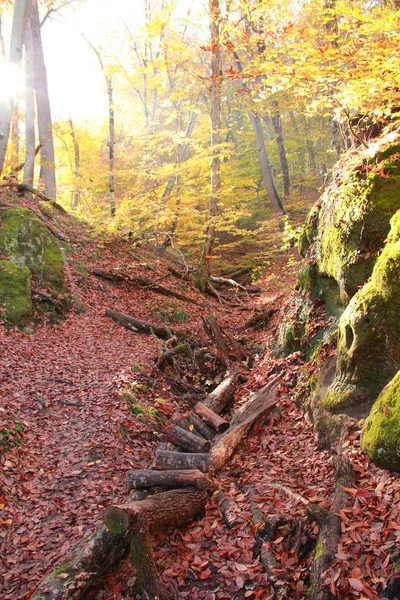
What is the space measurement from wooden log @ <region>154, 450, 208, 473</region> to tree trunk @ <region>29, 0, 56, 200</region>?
13.6m

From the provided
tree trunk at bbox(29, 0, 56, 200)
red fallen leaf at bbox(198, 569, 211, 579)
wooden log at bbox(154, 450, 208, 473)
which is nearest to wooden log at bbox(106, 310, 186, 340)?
wooden log at bbox(154, 450, 208, 473)

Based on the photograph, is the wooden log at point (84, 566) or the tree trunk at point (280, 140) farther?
the tree trunk at point (280, 140)

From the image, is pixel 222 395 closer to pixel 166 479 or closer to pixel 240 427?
pixel 240 427

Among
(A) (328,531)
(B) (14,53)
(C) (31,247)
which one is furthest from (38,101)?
(A) (328,531)

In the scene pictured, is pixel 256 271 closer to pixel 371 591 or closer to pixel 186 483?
pixel 186 483

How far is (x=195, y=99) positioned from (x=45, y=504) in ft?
69.9

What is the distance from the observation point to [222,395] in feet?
24.4

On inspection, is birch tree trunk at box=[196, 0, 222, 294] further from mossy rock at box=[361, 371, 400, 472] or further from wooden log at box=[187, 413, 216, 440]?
mossy rock at box=[361, 371, 400, 472]

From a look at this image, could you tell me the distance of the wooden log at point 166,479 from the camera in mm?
4754

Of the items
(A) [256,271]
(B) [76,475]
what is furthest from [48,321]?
(A) [256,271]

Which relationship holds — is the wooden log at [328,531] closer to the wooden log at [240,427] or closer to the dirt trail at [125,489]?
the dirt trail at [125,489]

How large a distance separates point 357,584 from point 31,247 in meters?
10.7

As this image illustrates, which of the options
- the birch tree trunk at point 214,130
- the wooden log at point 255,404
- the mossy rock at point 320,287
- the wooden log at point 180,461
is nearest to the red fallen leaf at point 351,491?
the wooden log at point 180,461

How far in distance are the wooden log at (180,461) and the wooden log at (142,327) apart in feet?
17.6
